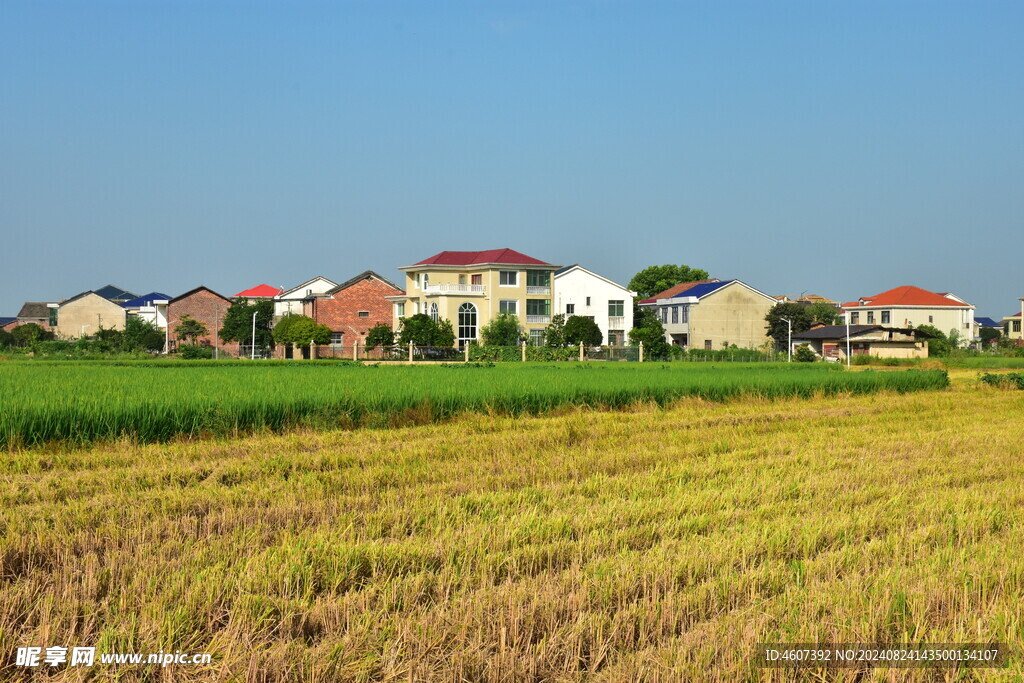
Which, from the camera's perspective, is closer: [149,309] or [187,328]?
[187,328]

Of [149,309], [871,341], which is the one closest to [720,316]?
[871,341]

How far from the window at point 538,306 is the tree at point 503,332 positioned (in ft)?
14.3

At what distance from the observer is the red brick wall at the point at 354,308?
6931 centimetres

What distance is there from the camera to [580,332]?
58.7 m

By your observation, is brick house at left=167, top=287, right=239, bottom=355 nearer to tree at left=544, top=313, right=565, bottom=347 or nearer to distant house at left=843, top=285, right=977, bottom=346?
tree at left=544, top=313, right=565, bottom=347

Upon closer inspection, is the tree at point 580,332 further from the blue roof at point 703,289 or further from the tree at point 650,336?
the blue roof at point 703,289

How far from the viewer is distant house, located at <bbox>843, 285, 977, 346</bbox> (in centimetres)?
7769

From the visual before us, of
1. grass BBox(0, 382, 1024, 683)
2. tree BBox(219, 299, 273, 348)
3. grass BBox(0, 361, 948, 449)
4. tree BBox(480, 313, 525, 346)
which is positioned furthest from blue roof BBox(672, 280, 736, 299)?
grass BBox(0, 382, 1024, 683)

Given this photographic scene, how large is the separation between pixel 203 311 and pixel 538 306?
99.2 feet

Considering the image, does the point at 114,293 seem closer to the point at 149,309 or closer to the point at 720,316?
the point at 149,309

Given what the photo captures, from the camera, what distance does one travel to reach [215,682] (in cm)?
393

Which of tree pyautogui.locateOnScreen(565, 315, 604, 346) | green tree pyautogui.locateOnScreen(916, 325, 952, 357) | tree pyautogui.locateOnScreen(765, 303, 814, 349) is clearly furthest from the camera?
tree pyautogui.locateOnScreen(765, 303, 814, 349)

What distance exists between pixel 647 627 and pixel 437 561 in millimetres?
1614

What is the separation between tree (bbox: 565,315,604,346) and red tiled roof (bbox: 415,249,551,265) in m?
6.64
